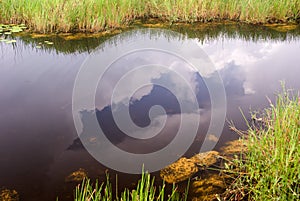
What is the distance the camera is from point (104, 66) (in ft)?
15.7

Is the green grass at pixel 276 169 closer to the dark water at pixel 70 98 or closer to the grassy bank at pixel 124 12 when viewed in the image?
the dark water at pixel 70 98

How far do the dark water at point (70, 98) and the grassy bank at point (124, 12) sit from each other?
53cm

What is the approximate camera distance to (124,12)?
6938 mm

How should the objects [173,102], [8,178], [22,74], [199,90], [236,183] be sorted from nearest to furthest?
[236,183] < [8,178] < [173,102] < [199,90] < [22,74]

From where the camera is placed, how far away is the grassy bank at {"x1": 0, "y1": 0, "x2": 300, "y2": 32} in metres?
6.14

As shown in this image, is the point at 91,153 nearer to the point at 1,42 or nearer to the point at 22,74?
the point at 22,74

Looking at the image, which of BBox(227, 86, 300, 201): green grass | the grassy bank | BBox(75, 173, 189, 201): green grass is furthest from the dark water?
BBox(227, 86, 300, 201): green grass

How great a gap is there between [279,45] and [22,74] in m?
4.55

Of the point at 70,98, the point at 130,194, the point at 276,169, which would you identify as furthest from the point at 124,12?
the point at 276,169

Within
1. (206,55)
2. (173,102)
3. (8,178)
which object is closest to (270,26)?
(206,55)

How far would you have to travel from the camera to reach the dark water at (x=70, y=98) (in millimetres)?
2771

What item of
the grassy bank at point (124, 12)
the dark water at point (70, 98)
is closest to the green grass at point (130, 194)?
the dark water at point (70, 98)

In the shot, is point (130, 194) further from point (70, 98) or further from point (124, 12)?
point (124, 12)

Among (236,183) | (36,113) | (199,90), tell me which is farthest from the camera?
(199,90)
